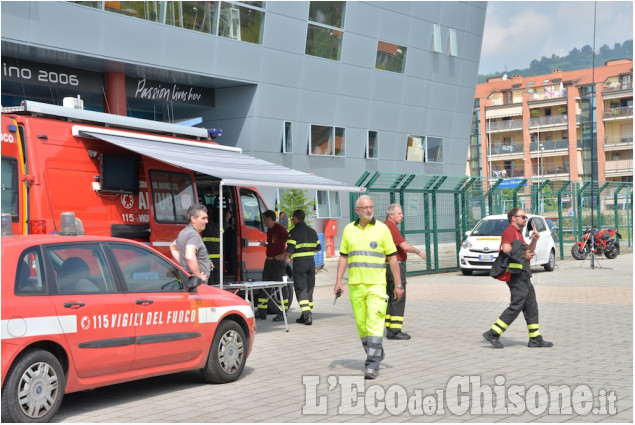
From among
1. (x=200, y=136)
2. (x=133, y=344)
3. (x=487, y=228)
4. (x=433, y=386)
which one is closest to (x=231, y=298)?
(x=133, y=344)

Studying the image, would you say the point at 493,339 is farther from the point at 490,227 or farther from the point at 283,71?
the point at 283,71

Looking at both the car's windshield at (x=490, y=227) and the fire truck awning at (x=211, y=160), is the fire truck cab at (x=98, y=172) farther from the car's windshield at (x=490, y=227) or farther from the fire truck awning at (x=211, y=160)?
the car's windshield at (x=490, y=227)

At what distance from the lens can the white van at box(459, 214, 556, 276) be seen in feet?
75.7

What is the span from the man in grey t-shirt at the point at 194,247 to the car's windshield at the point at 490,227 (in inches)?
573

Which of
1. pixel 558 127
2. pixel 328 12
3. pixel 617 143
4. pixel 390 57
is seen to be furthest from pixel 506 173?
pixel 328 12

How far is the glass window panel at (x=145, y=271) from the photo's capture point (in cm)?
772

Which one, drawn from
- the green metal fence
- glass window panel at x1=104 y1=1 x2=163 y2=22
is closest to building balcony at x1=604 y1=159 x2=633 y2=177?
the green metal fence

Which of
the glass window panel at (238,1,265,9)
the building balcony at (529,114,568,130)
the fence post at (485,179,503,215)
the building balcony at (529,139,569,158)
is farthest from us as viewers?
the building balcony at (529,114,568,130)

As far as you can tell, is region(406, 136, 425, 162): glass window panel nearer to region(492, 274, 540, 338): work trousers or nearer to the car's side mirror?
region(492, 274, 540, 338): work trousers

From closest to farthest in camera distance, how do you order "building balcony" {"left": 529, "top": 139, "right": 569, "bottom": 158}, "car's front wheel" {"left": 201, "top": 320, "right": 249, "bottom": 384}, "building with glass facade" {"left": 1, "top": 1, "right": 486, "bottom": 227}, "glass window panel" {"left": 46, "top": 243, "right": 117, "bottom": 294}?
"glass window panel" {"left": 46, "top": 243, "right": 117, "bottom": 294}, "car's front wheel" {"left": 201, "top": 320, "right": 249, "bottom": 384}, "building with glass facade" {"left": 1, "top": 1, "right": 486, "bottom": 227}, "building balcony" {"left": 529, "top": 139, "right": 569, "bottom": 158}

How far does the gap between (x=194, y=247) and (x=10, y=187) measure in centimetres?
239

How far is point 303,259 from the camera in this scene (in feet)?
44.7

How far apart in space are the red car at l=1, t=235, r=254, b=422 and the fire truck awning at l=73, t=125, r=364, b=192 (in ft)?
9.71

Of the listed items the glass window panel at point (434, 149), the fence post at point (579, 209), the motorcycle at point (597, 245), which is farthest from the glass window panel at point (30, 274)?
the glass window panel at point (434, 149)
